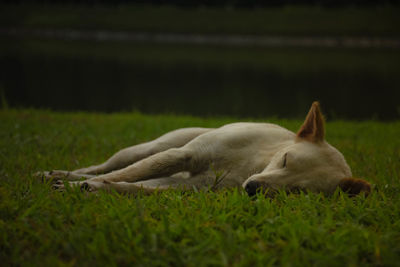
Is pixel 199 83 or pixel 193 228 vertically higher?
pixel 193 228

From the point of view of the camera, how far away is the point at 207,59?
3106 centimetres

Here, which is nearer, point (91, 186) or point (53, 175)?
point (91, 186)

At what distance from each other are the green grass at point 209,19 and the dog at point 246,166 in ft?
155

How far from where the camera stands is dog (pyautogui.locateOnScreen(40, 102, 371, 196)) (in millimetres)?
3717

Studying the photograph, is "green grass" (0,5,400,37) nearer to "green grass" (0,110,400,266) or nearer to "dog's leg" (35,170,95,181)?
"dog's leg" (35,170,95,181)

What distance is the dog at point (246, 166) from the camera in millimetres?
3717

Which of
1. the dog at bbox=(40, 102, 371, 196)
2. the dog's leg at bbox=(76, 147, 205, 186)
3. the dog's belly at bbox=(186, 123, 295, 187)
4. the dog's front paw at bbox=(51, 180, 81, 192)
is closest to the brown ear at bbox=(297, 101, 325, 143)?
the dog at bbox=(40, 102, 371, 196)

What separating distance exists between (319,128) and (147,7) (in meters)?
55.0

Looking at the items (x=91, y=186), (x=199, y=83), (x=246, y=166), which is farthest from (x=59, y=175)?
(x=199, y=83)

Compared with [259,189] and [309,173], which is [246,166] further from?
[309,173]

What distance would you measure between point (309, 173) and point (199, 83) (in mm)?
17964

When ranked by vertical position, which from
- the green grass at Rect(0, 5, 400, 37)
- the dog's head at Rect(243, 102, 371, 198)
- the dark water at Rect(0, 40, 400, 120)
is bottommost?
the dark water at Rect(0, 40, 400, 120)

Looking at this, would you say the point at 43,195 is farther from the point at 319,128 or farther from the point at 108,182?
the point at 319,128

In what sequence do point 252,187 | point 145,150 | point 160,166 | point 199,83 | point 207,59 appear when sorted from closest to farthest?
point 252,187, point 160,166, point 145,150, point 199,83, point 207,59
